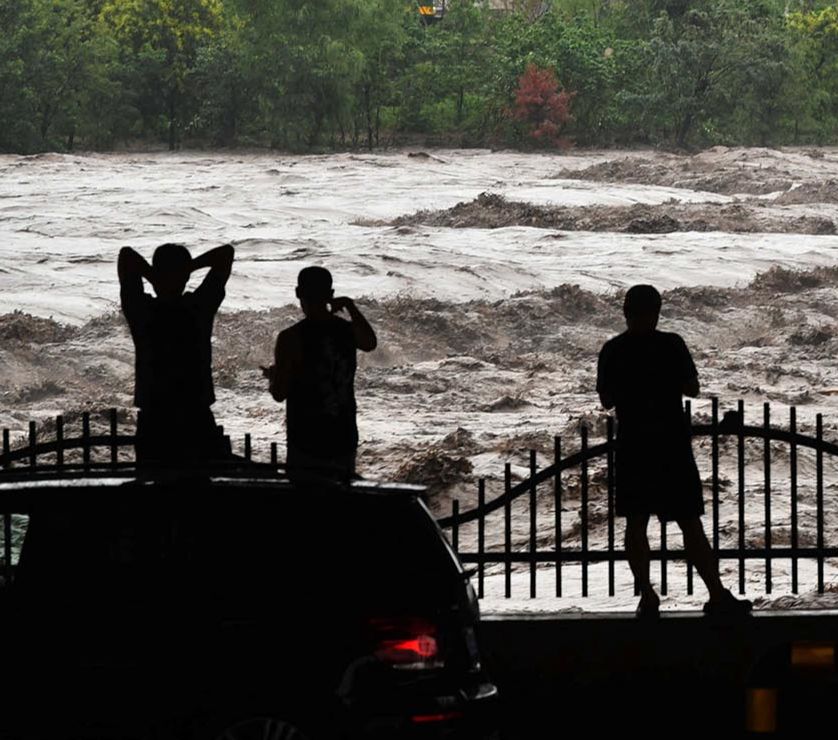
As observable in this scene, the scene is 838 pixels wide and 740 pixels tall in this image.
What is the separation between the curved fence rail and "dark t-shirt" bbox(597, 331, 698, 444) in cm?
40

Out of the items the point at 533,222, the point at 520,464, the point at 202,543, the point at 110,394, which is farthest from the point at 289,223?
the point at 202,543

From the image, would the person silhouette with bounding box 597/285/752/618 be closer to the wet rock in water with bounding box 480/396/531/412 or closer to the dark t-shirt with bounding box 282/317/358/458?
the dark t-shirt with bounding box 282/317/358/458

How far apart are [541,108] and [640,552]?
5033 centimetres

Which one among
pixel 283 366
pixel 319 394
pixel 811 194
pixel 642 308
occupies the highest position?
pixel 642 308

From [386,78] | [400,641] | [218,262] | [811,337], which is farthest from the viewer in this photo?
[386,78]

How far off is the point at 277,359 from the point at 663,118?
52.8 m

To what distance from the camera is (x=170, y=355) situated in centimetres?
778

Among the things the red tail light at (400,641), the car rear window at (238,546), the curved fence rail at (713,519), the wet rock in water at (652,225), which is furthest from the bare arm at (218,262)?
the wet rock in water at (652,225)

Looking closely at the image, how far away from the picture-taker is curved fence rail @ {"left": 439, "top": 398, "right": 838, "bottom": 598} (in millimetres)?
8547

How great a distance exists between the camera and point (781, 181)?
44438 millimetres

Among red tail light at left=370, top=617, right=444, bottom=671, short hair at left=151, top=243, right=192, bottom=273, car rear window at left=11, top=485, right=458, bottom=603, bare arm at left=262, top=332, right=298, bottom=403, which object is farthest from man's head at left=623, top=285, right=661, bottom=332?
red tail light at left=370, top=617, right=444, bottom=671

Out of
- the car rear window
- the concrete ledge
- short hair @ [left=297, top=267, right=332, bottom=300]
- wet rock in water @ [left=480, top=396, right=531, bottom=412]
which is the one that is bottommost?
wet rock in water @ [left=480, top=396, right=531, bottom=412]

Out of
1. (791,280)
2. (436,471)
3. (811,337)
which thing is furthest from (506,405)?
(791,280)

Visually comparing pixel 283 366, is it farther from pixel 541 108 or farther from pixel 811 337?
pixel 541 108
